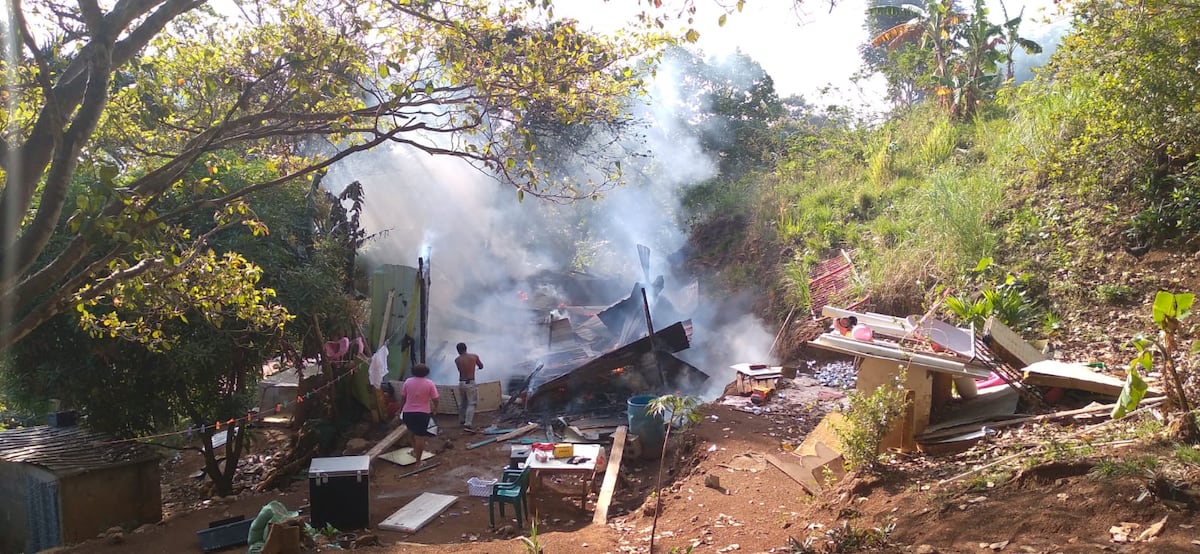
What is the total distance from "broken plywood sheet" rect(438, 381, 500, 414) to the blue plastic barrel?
10.9 feet

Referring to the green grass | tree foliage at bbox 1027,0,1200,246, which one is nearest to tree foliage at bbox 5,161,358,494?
the green grass

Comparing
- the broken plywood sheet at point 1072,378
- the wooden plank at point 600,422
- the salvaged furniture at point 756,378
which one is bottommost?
the wooden plank at point 600,422

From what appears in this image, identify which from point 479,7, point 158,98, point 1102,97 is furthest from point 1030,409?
point 158,98

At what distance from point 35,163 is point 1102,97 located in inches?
367

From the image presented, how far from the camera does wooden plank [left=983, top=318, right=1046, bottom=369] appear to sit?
641 cm

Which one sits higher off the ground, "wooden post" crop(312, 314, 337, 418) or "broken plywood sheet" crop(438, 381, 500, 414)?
"wooden post" crop(312, 314, 337, 418)

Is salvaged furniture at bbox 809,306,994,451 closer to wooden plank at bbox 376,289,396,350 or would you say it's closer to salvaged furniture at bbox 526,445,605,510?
salvaged furniture at bbox 526,445,605,510

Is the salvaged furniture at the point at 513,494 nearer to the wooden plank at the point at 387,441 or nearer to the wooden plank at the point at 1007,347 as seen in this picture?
the wooden plank at the point at 387,441

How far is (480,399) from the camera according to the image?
11.0 metres

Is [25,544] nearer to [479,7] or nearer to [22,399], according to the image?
[22,399]

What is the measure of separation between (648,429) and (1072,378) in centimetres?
420

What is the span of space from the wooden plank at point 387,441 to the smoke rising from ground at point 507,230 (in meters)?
4.73

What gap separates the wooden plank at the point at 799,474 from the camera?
5.74 metres

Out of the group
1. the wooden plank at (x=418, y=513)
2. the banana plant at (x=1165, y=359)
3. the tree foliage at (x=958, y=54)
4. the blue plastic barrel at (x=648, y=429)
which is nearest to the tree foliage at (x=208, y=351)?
the wooden plank at (x=418, y=513)
